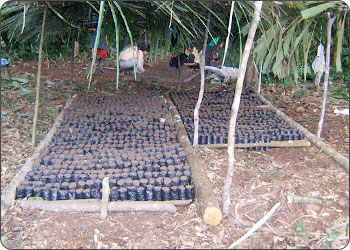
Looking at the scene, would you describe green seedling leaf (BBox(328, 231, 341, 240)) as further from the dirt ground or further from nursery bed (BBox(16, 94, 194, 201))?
nursery bed (BBox(16, 94, 194, 201))

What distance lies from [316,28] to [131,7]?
2.00 m

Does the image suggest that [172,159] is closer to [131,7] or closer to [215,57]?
[131,7]

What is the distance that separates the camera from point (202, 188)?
9.68ft

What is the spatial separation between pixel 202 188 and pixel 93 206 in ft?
2.86

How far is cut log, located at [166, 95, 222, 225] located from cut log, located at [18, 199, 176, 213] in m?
0.26

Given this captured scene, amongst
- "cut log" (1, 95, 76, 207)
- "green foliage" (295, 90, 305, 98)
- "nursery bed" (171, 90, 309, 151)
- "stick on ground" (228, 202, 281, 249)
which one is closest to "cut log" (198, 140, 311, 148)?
"nursery bed" (171, 90, 309, 151)

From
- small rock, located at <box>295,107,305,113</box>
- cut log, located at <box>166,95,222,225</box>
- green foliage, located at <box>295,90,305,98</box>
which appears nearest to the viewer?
cut log, located at <box>166,95,222,225</box>

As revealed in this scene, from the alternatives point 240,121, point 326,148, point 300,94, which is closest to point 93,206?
point 326,148

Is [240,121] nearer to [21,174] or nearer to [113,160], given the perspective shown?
[113,160]

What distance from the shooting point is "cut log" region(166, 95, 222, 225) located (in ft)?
8.61

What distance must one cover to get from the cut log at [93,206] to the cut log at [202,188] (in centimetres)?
26

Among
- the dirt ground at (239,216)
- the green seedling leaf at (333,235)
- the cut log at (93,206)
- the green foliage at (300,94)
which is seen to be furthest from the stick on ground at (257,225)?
the green foliage at (300,94)

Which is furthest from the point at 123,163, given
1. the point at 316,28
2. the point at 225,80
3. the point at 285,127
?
the point at 225,80

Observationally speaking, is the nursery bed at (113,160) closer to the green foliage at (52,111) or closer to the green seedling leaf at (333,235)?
the green foliage at (52,111)
